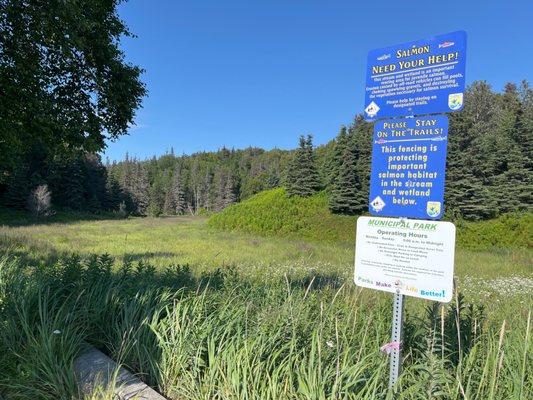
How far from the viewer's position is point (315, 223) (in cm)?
3712

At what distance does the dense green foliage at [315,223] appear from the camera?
29969 mm

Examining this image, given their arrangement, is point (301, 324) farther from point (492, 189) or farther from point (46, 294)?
point (492, 189)

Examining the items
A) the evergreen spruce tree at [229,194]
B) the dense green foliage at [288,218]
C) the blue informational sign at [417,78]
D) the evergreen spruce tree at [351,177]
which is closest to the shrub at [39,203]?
the dense green foliage at [288,218]

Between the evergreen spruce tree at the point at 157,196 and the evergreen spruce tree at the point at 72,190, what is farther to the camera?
the evergreen spruce tree at the point at 157,196

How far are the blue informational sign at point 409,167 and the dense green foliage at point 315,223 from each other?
3001 centimetres

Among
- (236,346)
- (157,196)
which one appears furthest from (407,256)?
(157,196)

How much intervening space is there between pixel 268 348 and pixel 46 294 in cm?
240

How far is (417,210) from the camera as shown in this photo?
2705 millimetres

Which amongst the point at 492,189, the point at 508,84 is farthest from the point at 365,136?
the point at 508,84

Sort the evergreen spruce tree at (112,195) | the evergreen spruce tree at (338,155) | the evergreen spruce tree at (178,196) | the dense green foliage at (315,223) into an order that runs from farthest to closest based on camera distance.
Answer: the evergreen spruce tree at (178,196), the evergreen spruce tree at (112,195), the evergreen spruce tree at (338,155), the dense green foliage at (315,223)

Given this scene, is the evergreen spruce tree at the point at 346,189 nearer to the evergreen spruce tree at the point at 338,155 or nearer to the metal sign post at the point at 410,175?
the evergreen spruce tree at the point at 338,155

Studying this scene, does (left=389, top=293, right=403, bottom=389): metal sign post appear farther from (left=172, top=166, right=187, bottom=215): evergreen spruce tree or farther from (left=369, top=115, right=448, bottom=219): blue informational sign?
(left=172, top=166, right=187, bottom=215): evergreen spruce tree

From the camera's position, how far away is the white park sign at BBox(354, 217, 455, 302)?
254 centimetres

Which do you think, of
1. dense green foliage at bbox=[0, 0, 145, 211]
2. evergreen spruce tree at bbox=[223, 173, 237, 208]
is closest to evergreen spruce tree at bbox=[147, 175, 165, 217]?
evergreen spruce tree at bbox=[223, 173, 237, 208]
